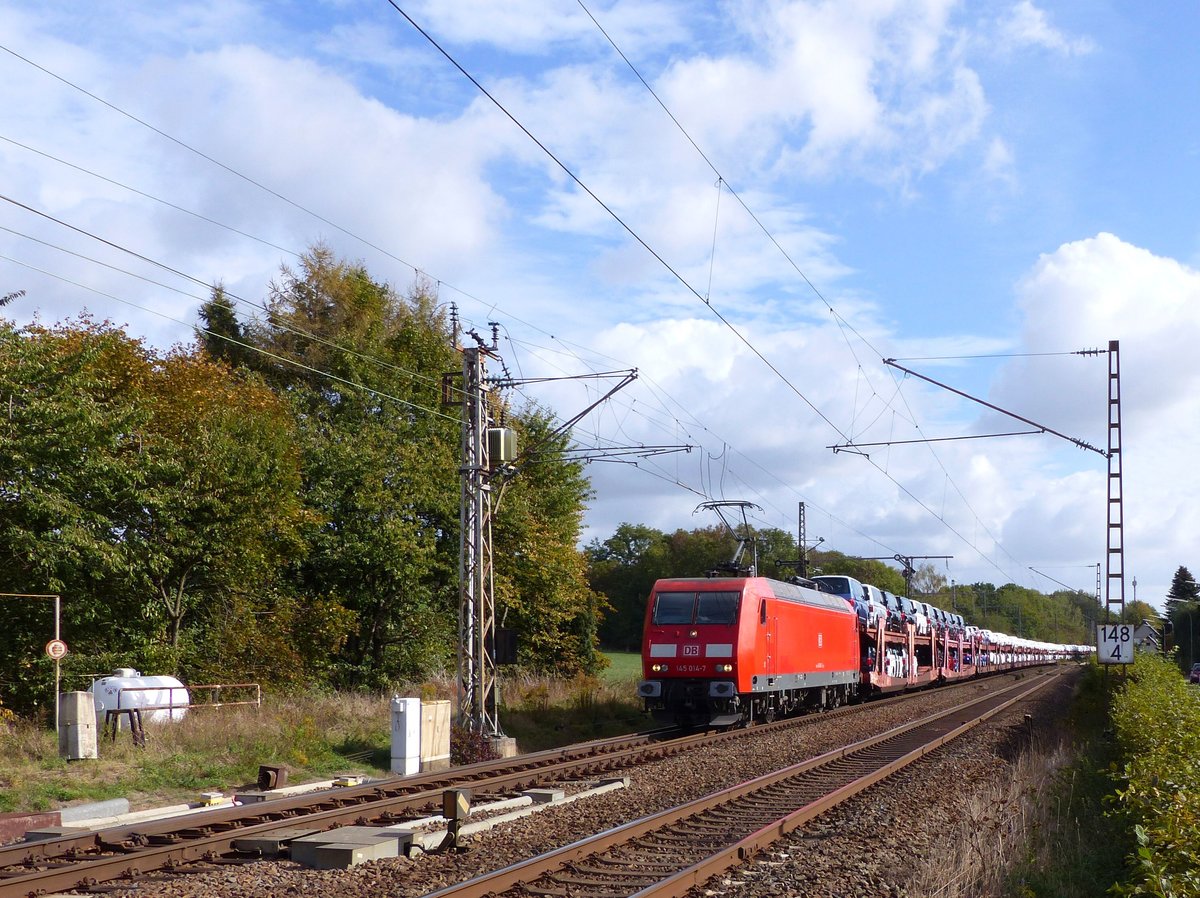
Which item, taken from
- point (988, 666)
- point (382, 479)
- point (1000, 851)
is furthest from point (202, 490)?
point (988, 666)

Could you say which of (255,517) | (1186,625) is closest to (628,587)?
(1186,625)

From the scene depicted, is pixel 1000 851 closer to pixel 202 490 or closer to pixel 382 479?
pixel 202 490

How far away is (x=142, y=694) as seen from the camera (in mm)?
21516

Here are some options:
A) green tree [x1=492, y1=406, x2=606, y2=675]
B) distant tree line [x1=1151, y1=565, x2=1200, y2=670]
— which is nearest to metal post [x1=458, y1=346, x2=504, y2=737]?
green tree [x1=492, y1=406, x2=606, y2=675]

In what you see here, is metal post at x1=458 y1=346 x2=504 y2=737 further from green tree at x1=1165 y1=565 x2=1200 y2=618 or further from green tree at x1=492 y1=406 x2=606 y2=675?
green tree at x1=1165 y1=565 x2=1200 y2=618

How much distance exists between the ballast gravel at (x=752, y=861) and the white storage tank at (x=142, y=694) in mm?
9939

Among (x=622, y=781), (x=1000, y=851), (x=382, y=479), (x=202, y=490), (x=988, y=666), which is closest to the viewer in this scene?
(x=1000, y=851)

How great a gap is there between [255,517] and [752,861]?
791 inches

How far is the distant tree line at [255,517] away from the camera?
23359 mm

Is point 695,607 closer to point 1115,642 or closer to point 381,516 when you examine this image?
point 1115,642

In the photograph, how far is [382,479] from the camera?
1312 inches

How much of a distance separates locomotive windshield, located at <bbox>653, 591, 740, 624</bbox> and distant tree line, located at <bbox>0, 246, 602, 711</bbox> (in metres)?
10.2

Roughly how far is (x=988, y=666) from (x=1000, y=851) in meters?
58.9

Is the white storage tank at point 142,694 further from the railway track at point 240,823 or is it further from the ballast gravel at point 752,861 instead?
the ballast gravel at point 752,861
